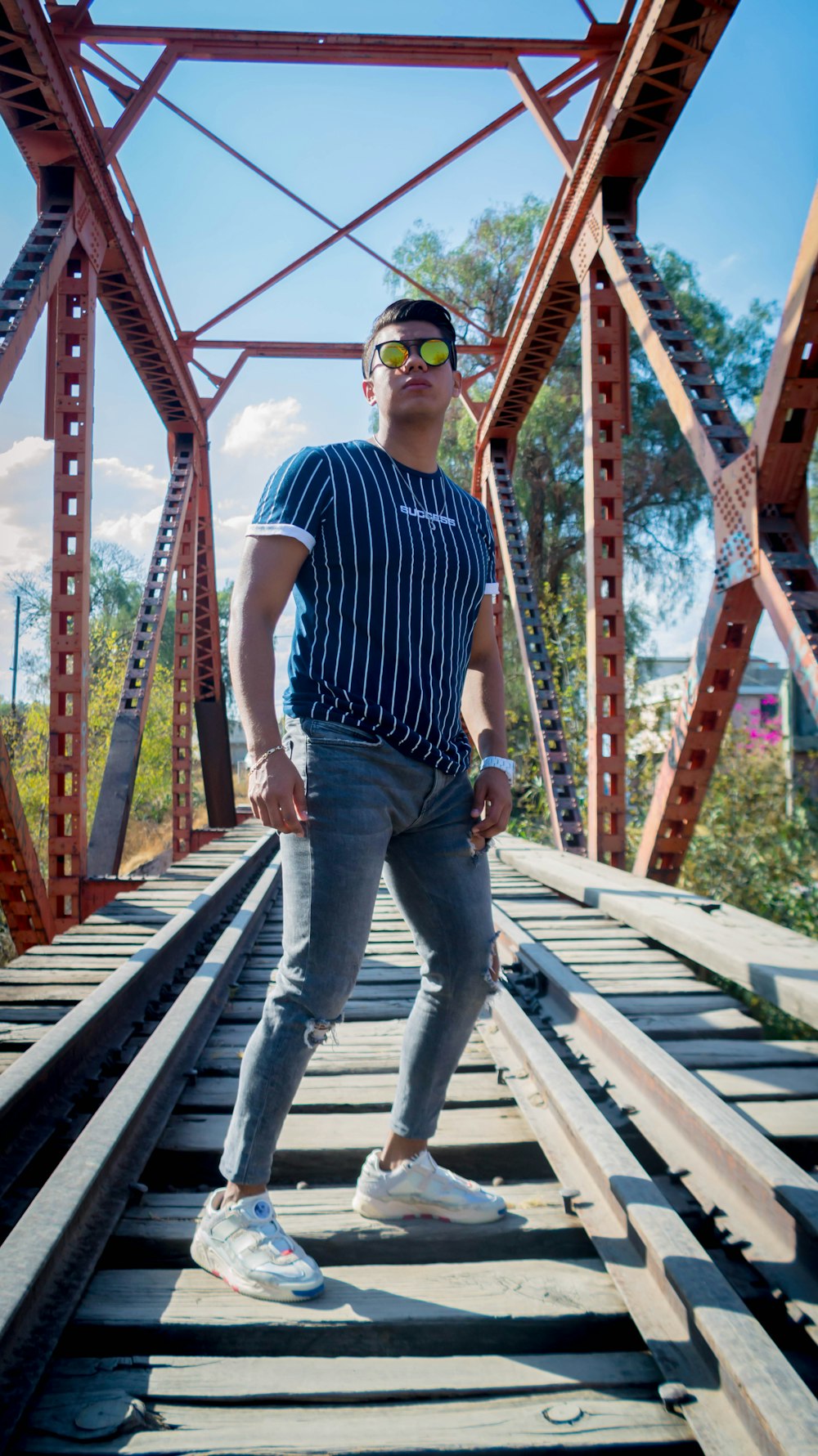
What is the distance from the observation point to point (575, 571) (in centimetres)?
2041

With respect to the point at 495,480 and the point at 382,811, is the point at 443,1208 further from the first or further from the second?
the point at 495,480

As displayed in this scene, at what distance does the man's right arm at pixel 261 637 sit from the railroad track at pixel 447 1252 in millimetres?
890

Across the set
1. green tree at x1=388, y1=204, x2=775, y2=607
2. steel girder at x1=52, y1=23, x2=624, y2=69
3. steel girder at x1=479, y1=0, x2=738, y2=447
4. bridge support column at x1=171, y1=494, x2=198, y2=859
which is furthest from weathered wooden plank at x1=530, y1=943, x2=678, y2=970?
green tree at x1=388, y1=204, x2=775, y2=607

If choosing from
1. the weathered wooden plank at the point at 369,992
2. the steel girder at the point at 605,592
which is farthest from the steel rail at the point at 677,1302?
the steel girder at the point at 605,592

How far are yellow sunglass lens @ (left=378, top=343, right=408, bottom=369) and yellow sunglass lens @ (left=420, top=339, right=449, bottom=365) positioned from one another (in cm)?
4

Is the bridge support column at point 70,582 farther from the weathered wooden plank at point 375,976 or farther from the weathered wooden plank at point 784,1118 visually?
the weathered wooden plank at point 784,1118

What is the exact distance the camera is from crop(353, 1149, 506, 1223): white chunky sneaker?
2121mm

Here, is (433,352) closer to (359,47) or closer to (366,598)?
(366,598)

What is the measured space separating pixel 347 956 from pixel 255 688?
0.54m

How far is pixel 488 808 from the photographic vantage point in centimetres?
211

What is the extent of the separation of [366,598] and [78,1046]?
5.60ft

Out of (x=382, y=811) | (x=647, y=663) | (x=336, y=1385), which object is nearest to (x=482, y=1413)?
(x=336, y=1385)

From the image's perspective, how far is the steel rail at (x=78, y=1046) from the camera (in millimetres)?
2381

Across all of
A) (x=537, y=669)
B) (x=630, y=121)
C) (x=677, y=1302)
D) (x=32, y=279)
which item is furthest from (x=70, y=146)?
(x=677, y=1302)
